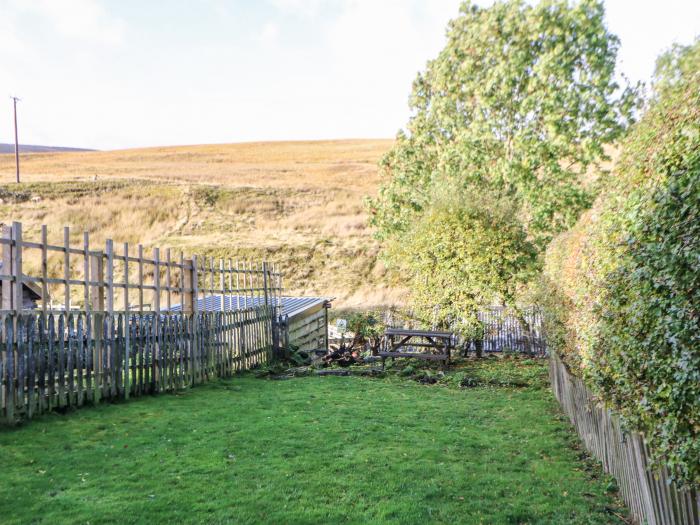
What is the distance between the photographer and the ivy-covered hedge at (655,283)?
3.04 m

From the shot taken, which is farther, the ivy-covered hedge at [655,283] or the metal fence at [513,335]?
the metal fence at [513,335]

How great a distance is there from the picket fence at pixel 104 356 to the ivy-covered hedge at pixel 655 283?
6.63m

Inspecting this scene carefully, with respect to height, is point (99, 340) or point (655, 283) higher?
point (655, 283)

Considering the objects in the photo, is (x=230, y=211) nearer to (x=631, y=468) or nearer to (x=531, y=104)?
(x=531, y=104)

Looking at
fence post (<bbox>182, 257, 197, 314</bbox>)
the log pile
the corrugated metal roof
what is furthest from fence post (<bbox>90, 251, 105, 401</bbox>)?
the log pile

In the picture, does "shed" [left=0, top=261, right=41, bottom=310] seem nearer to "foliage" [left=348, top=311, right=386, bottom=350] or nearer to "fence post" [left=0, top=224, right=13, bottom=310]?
"fence post" [left=0, top=224, right=13, bottom=310]

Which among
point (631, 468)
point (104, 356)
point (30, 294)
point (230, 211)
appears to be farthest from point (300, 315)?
point (230, 211)

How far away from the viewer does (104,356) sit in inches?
357

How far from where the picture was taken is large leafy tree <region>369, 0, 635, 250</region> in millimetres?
18297

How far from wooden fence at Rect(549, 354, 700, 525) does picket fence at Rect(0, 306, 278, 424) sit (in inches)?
261

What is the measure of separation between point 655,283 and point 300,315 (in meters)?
14.9

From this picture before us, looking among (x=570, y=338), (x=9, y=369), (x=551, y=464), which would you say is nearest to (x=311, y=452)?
(x=551, y=464)

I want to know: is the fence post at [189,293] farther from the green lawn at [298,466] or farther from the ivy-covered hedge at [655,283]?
the ivy-covered hedge at [655,283]

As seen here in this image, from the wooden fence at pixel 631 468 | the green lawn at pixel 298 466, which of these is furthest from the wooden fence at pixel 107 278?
the wooden fence at pixel 631 468
